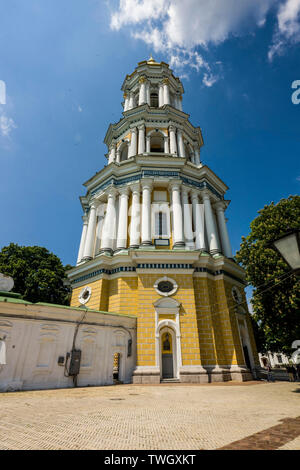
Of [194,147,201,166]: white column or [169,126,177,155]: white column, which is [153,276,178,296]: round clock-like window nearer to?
[169,126,177,155]: white column

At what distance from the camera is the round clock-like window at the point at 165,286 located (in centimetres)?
1867

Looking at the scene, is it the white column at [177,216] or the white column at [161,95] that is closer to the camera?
the white column at [177,216]

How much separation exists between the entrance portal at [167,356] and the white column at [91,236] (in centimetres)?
1022

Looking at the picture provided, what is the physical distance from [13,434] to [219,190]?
27.8m

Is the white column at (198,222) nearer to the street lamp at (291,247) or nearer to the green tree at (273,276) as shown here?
the green tree at (273,276)

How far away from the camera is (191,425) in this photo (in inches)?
202

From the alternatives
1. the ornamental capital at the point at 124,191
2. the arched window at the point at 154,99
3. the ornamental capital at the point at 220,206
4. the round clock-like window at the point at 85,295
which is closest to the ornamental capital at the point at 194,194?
the ornamental capital at the point at 220,206

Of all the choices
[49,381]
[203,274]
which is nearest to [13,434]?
[49,381]

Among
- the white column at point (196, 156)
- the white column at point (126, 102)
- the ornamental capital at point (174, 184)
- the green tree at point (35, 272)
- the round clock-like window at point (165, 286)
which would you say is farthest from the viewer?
the white column at point (126, 102)

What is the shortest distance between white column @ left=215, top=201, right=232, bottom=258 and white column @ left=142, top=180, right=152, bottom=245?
8.60 meters

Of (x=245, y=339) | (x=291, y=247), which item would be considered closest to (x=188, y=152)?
(x=245, y=339)
